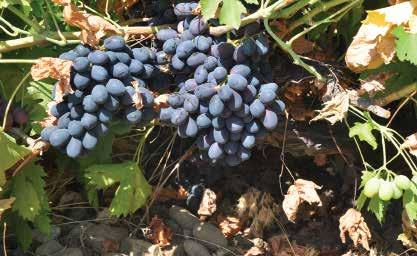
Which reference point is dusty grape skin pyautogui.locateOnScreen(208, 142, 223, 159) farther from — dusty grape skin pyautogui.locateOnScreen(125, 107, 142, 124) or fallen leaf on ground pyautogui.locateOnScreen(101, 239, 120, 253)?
fallen leaf on ground pyautogui.locateOnScreen(101, 239, 120, 253)

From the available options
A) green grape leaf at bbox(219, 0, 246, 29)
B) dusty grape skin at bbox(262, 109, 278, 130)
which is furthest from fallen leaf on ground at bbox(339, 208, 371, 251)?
green grape leaf at bbox(219, 0, 246, 29)

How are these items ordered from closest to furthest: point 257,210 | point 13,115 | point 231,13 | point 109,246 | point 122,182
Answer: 1. point 231,13
2. point 13,115
3. point 122,182
4. point 109,246
5. point 257,210

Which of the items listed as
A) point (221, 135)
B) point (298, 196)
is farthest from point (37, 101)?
point (298, 196)

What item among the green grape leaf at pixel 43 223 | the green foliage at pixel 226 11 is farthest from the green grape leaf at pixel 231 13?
the green grape leaf at pixel 43 223

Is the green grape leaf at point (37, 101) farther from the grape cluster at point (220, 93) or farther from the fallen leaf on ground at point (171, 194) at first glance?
the fallen leaf on ground at point (171, 194)

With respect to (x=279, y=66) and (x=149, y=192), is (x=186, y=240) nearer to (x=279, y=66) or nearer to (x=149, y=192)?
(x=149, y=192)

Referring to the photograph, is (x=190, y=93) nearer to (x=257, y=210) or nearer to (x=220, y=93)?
(x=220, y=93)
